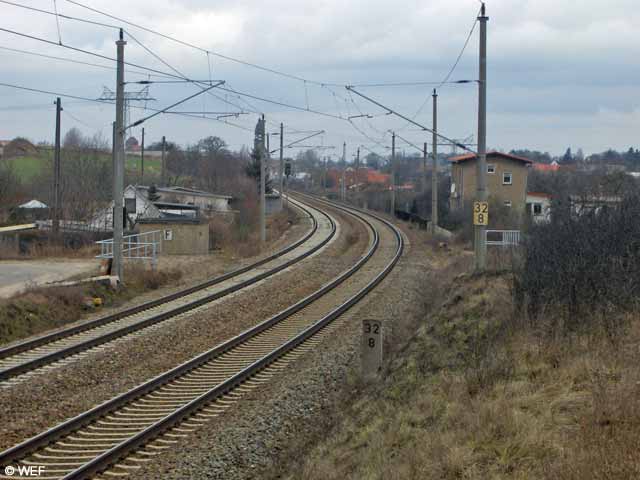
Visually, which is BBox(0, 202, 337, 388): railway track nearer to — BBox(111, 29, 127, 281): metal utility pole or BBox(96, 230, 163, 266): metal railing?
BBox(111, 29, 127, 281): metal utility pole

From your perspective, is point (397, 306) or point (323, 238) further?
point (323, 238)

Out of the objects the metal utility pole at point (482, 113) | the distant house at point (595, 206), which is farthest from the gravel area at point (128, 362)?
the distant house at point (595, 206)

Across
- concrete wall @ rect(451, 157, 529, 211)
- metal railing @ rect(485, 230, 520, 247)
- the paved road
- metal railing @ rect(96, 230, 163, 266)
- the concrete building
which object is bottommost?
the paved road

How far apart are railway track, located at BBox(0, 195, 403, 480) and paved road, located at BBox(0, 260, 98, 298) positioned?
32.2 feet

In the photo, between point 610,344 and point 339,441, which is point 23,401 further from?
point 610,344

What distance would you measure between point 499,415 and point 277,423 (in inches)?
172

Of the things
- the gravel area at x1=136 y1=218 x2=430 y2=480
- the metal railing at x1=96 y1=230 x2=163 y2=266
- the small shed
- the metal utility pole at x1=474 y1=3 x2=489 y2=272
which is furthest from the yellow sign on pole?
the small shed

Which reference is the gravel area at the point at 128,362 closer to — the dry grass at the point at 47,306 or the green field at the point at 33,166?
the dry grass at the point at 47,306

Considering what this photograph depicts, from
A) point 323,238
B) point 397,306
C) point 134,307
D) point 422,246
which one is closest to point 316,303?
point 397,306

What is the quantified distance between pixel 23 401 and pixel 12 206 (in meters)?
56.4

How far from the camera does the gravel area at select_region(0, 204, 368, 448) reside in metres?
12.3

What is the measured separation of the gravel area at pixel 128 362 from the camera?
12.3 metres

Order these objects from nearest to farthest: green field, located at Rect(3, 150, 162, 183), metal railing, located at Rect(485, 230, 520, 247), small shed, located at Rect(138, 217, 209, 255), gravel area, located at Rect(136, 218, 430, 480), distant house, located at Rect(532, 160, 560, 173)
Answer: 1. gravel area, located at Rect(136, 218, 430, 480)
2. metal railing, located at Rect(485, 230, 520, 247)
3. small shed, located at Rect(138, 217, 209, 255)
4. green field, located at Rect(3, 150, 162, 183)
5. distant house, located at Rect(532, 160, 560, 173)

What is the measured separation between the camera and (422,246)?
45.6 meters
